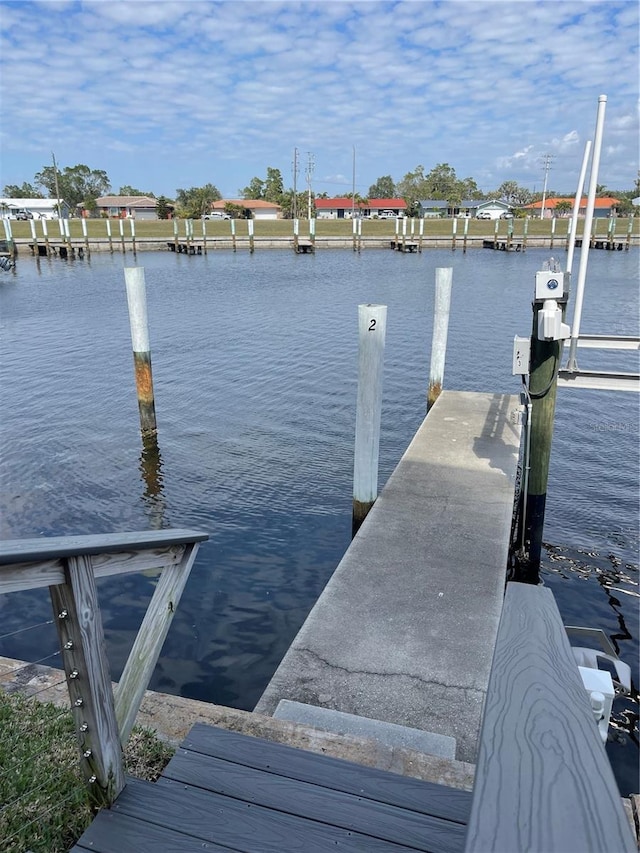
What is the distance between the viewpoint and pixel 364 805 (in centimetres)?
224

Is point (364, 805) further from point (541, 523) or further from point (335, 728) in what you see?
point (541, 523)

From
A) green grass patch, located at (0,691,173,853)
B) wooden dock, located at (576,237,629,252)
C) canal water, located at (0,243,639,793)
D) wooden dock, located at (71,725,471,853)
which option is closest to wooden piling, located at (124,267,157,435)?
canal water, located at (0,243,639,793)

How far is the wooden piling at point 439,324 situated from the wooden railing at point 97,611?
942 cm

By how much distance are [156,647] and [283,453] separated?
837 centimetres

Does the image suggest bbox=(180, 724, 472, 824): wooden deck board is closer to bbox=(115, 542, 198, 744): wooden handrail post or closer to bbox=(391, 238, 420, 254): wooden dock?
bbox=(115, 542, 198, 744): wooden handrail post

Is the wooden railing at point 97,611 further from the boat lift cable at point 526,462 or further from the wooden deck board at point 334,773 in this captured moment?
the boat lift cable at point 526,462

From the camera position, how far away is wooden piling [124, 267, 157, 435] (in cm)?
1064

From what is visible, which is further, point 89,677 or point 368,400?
point 368,400

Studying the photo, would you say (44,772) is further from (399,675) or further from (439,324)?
(439,324)

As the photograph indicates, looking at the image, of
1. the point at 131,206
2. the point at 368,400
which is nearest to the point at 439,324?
the point at 368,400

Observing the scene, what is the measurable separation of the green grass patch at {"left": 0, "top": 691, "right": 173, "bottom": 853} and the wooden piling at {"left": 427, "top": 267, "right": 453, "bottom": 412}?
9.18m

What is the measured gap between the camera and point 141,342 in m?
10.9

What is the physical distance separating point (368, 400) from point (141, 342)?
18.8 ft

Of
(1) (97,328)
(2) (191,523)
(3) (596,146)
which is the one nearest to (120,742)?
(2) (191,523)
